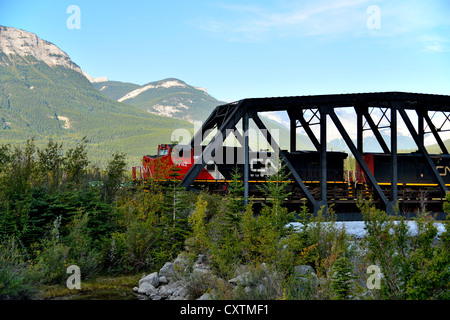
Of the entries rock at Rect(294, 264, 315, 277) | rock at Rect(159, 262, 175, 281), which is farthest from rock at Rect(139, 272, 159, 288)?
→ rock at Rect(294, 264, 315, 277)

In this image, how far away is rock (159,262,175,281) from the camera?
51.6 ft

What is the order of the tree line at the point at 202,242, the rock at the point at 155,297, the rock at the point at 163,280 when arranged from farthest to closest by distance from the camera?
the rock at the point at 163,280 → the rock at the point at 155,297 → the tree line at the point at 202,242

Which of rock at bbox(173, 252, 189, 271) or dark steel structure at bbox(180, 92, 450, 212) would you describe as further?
dark steel structure at bbox(180, 92, 450, 212)

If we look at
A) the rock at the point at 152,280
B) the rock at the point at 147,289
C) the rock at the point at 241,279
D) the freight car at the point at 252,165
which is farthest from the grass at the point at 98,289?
the freight car at the point at 252,165

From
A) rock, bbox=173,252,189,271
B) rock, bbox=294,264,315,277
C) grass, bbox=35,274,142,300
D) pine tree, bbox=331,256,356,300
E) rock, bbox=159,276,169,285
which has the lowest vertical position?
grass, bbox=35,274,142,300

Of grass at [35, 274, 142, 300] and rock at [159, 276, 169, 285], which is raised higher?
rock at [159, 276, 169, 285]

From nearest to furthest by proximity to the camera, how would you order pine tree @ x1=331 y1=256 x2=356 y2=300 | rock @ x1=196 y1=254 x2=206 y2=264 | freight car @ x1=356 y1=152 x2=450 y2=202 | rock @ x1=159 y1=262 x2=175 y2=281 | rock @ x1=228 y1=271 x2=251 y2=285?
1. pine tree @ x1=331 y1=256 x2=356 y2=300
2. rock @ x1=228 y1=271 x2=251 y2=285
3. rock @ x1=159 y1=262 x2=175 y2=281
4. rock @ x1=196 y1=254 x2=206 y2=264
5. freight car @ x1=356 y1=152 x2=450 y2=202

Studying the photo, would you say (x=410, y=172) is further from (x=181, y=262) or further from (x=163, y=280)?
(x=163, y=280)

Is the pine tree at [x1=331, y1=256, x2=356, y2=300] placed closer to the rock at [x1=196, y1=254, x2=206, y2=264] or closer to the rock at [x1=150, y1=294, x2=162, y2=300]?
the rock at [x1=150, y1=294, x2=162, y2=300]

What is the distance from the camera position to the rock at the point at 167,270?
15742 millimetres

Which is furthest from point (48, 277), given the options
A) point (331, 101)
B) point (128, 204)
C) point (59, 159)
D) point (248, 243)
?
point (331, 101)

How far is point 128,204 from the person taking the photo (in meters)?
20.6

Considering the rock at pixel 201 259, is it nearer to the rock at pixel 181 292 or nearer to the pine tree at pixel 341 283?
the rock at pixel 181 292
